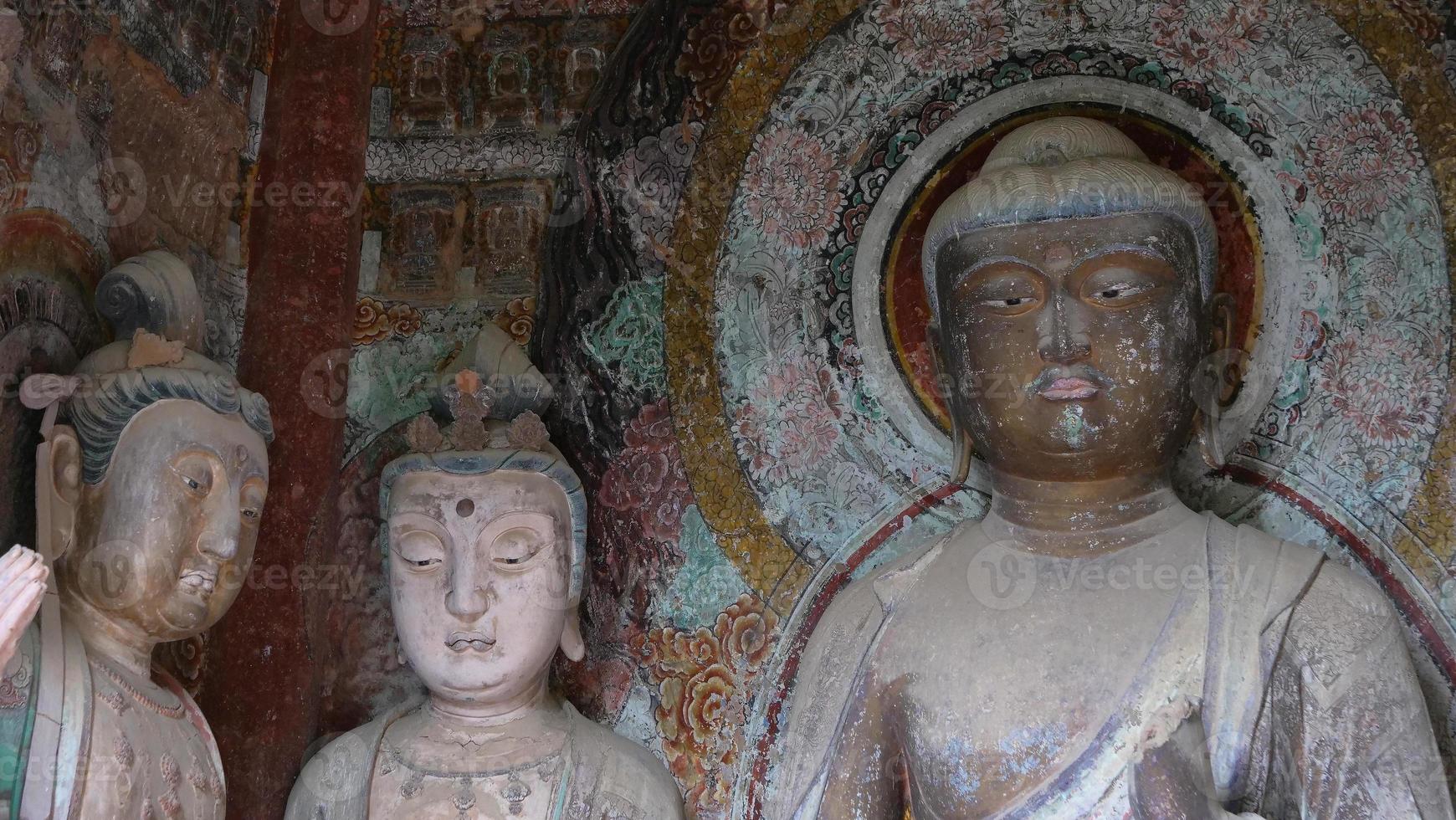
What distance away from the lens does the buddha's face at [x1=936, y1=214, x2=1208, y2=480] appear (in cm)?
443

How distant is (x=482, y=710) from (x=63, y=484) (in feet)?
4.20

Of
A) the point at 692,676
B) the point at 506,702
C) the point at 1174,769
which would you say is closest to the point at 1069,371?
the point at 1174,769

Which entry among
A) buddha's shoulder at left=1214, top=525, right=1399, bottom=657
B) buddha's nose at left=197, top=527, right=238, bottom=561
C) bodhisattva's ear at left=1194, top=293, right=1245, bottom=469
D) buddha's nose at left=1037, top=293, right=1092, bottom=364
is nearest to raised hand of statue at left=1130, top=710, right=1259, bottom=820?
buddha's shoulder at left=1214, top=525, right=1399, bottom=657

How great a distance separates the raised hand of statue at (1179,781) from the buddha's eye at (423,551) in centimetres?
191

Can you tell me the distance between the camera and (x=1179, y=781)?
4.12 metres

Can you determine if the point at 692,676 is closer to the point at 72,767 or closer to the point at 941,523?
the point at 941,523

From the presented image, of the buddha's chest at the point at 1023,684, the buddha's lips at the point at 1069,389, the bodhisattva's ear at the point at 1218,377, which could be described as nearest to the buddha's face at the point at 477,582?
the buddha's chest at the point at 1023,684

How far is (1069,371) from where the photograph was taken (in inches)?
174

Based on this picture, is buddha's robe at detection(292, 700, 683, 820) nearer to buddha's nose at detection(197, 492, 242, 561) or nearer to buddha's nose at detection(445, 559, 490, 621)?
buddha's nose at detection(445, 559, 490, 621)

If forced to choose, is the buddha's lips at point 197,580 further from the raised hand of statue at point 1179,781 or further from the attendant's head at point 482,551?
the raised hand of statue at point 1179,781

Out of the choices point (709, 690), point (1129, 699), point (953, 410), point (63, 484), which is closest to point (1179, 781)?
point (1129, 699)

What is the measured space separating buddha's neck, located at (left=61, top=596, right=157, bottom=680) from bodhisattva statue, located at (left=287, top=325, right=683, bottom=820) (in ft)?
2.35

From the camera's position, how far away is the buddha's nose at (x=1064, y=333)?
14.5 feet

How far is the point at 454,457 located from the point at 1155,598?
1.91 m
